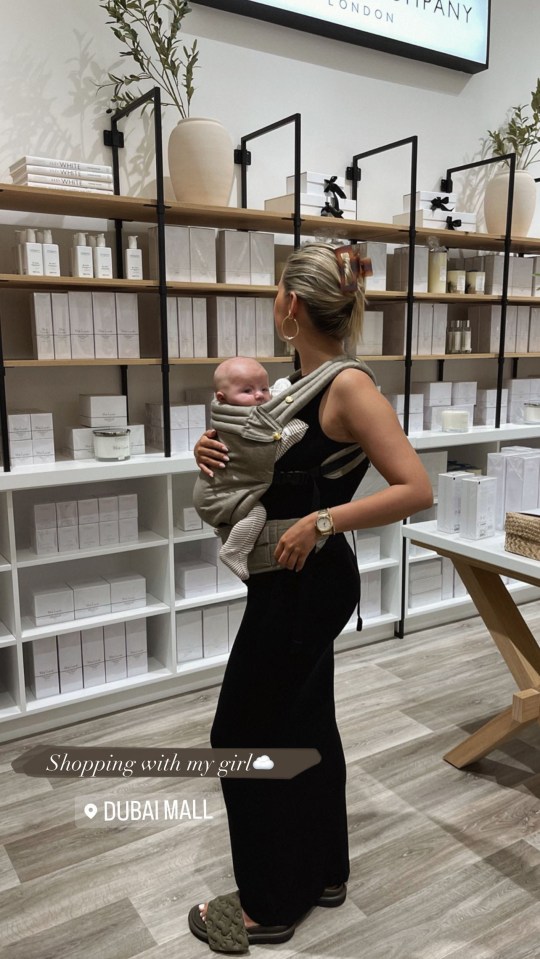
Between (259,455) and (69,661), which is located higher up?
(259,455)

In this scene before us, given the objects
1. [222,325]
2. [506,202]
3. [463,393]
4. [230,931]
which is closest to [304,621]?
[230,931]

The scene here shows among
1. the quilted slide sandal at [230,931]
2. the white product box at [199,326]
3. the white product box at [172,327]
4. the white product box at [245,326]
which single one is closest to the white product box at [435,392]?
the white product box at [245,326]

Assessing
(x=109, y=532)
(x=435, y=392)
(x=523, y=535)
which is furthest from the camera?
(x=435, y=392)

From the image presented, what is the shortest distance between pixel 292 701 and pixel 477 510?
3.28ft

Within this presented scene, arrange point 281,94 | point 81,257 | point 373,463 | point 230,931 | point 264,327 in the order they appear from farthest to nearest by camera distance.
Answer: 1. point 281,94
2. point 264,327
3. point 81,257
4. point 230,931
5. point 373,463

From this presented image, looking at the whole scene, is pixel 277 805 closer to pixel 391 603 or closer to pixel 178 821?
pixel 178 821

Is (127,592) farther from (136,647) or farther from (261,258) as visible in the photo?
(261,258)

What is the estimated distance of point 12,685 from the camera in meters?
2.79

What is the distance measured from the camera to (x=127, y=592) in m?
2.95

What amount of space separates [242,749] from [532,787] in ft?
3.90

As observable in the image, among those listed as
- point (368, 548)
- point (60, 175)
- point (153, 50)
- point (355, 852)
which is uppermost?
point (153, 50)

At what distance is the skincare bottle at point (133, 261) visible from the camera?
282 centimetres

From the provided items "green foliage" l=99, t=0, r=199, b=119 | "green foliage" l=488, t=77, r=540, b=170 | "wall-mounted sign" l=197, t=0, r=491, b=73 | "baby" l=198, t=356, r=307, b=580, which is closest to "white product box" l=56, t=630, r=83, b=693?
"baby" l=198, t=356, r=307, b=580

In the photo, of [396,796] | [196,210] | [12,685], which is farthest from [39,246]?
[396,796]
